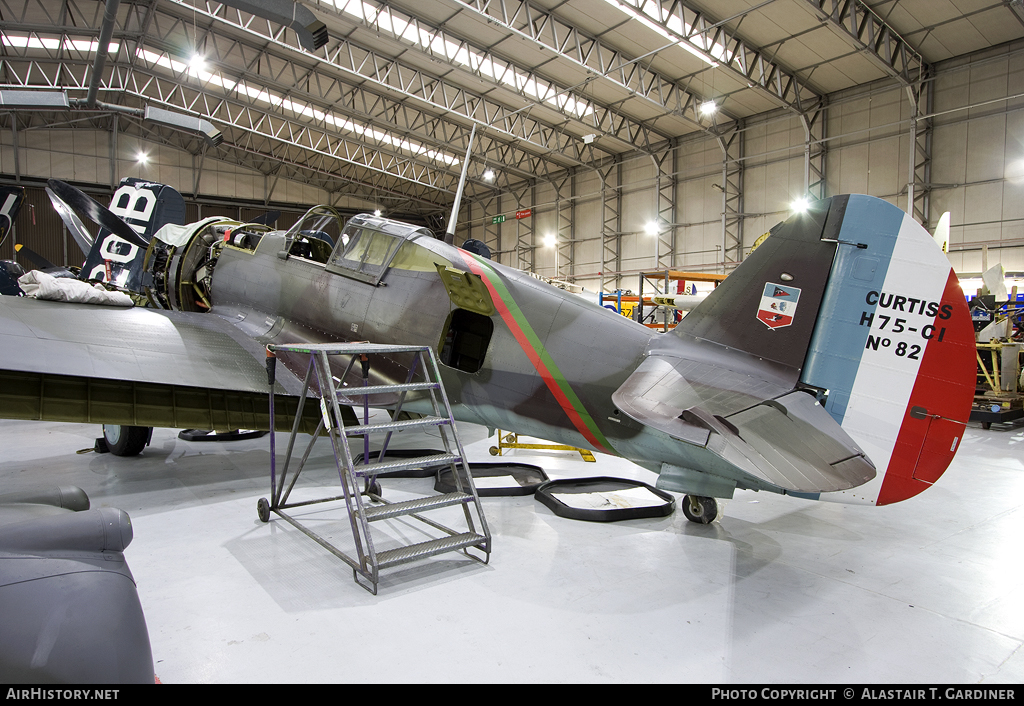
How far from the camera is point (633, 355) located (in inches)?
166

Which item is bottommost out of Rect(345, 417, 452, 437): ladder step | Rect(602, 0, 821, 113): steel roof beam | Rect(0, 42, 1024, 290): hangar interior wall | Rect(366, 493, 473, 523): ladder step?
Rect(366, 493, 473, 523): ladder step

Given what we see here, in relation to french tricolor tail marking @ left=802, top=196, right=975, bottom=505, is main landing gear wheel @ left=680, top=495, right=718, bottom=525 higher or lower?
lower

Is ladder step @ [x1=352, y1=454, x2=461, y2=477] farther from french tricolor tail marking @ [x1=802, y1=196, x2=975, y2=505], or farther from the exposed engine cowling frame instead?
the exposed engine cowling frame

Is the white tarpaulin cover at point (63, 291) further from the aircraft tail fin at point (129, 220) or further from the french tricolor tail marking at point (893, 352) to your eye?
the french tricolor tail marking at point (893, 352)

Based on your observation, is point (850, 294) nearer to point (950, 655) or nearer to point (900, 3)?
point (950, 655)

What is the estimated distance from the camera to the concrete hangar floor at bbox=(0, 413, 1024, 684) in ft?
8.49

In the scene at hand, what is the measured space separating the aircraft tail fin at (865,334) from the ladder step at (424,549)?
171 centimetres

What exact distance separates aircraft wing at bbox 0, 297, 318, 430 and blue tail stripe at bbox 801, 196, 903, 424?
4.22 meters

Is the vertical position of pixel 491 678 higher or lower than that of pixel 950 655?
lower

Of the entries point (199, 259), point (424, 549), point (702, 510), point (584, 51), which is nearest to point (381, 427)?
point (424, 549)

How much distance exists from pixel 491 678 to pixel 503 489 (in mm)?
2855

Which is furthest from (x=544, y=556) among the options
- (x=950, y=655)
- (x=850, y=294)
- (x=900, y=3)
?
(x=900, y=3)

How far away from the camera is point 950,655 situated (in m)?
2.73

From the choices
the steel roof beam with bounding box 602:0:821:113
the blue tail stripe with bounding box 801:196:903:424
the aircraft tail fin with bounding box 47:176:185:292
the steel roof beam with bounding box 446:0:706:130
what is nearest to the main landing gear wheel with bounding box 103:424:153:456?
the aircraft tail fin with bounding box 47:176:185:292
